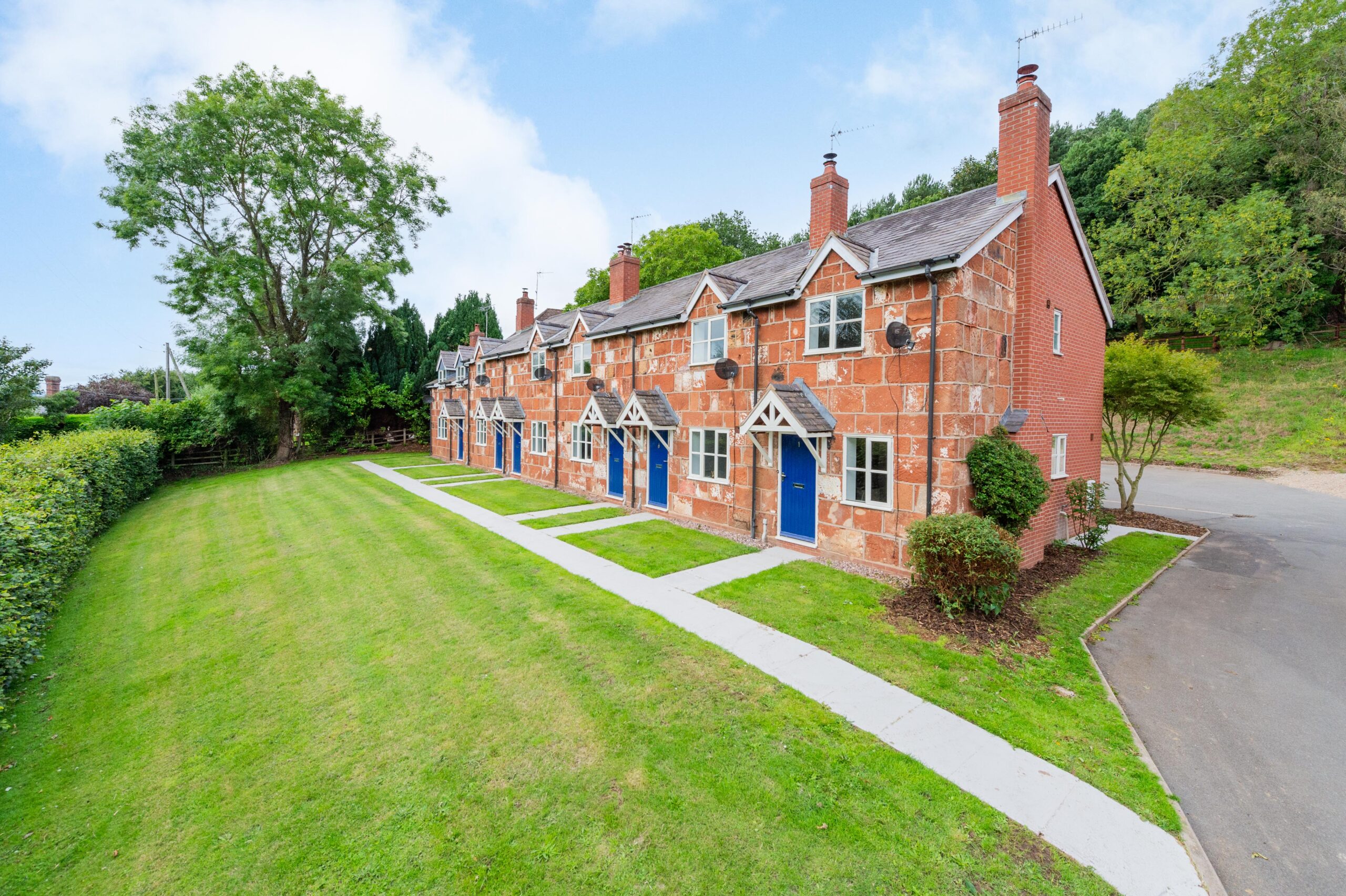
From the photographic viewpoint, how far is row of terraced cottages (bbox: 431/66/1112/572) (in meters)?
9.46

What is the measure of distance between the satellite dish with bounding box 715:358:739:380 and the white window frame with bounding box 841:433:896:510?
133 inches

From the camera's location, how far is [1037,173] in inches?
412

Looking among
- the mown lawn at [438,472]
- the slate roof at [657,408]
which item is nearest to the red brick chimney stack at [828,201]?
the slate roof at [657,408]

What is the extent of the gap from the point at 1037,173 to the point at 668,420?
9.97 metres

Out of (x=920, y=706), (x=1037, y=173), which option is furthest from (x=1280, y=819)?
(x=1037, y=173)

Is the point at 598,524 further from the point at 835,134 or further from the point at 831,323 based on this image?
the point at 835,134

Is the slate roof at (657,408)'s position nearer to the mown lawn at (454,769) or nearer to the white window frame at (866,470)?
the white window frame at (866,470)

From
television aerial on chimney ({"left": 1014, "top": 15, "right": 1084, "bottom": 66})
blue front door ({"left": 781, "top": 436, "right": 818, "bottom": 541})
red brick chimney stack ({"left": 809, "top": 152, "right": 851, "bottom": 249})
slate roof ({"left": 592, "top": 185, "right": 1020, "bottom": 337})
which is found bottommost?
blue front door ({"left": 781, "top": 436, "right": 818, "bottom": 541})

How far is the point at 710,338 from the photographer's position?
13.9 meters

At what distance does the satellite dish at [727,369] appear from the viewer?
12.6 meters

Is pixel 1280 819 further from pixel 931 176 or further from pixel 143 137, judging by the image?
pixel 931 176

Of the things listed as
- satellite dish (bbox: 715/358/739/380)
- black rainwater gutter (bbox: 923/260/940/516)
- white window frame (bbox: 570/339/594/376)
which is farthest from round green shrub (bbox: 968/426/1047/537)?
white window frame (bbox: 570/339/594/376)

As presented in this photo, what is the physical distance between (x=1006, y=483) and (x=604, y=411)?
11015 millimetres

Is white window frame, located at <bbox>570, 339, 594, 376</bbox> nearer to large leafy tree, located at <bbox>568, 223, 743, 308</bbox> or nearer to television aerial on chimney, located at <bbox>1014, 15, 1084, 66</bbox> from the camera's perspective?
television aerial on chimney, located at <bbox>1014, 15, 1084, 66</bbox>
